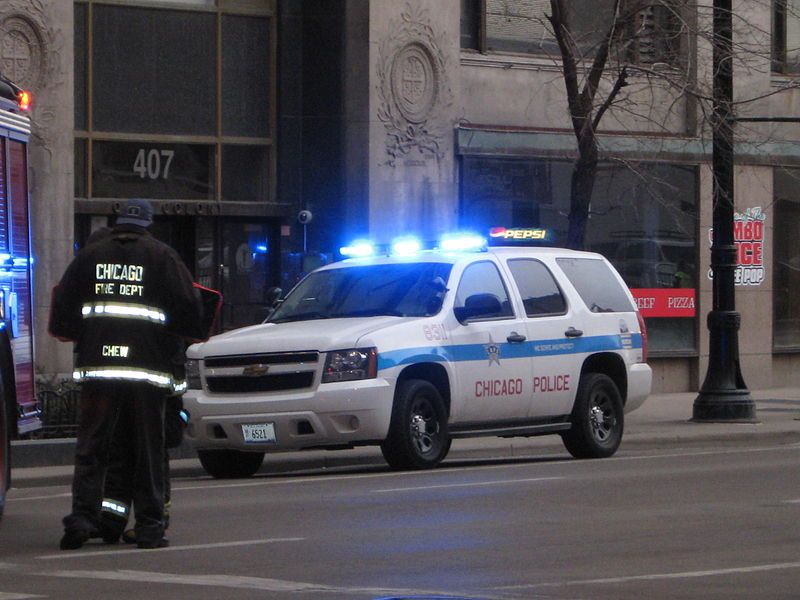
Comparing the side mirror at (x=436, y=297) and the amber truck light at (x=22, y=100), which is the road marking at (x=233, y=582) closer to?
the amber truck light at (x=22, y=100)

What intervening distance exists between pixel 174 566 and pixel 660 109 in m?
19.5

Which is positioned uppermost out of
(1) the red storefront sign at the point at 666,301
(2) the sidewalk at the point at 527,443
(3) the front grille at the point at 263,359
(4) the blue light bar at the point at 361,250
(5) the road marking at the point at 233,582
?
(4) the blue light bar at the point at 361,250

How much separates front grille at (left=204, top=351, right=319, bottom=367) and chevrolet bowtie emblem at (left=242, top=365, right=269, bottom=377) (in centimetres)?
4

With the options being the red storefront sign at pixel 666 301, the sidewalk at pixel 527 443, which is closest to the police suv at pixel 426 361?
the sidewalk at pixel 527 443

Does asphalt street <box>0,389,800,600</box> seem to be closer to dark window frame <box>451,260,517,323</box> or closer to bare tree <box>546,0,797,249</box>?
dark window frame <box>451,260,517,323</box>

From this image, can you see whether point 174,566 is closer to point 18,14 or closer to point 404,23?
point 18,14

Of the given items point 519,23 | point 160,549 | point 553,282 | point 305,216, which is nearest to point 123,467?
point 160,549

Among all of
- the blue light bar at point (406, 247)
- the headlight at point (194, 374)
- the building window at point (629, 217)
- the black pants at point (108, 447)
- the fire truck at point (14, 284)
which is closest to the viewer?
the black pants at point (108, 447)

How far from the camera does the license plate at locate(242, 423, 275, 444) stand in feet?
45.7

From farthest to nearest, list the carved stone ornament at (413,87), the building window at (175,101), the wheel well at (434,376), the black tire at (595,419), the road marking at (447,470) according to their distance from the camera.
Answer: the carved stone ornament at (413,87) < the building window at (175,101) < the black tire at (595,419) < the wheel well at (434,376) < the road marking at (447,470)

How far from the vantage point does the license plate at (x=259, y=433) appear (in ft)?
45.7

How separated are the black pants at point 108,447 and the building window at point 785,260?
2020cm

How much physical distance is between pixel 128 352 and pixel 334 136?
1552 centimetres

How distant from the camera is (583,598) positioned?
7.47m
